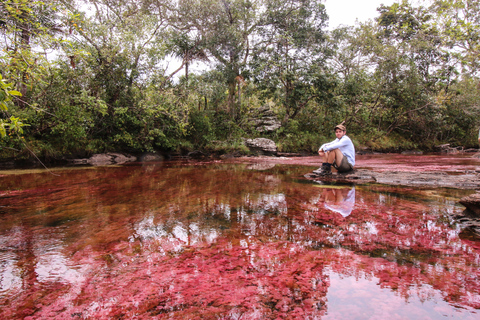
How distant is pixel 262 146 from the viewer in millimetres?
16125

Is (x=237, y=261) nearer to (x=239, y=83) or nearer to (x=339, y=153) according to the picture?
(x=339, y=153)

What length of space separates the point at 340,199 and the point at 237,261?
284cm

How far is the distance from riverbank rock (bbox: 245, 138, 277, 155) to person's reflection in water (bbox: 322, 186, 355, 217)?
10628 mm

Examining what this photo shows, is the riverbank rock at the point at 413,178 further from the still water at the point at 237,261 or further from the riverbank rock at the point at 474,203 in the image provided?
the riverbank rock at the point at 474,203

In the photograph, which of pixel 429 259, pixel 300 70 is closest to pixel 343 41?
pixel 300 70

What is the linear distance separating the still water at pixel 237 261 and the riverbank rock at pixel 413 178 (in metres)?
1.81

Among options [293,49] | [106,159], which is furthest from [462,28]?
Answer: [106,159]

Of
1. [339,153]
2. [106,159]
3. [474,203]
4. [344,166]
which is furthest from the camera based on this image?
[106,159]

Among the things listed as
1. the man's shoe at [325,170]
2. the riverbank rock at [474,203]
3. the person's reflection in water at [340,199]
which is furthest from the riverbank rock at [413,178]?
the riverbank rock at [474,203]

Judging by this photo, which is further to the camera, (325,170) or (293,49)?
(293,49)

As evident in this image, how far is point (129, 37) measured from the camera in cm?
1222

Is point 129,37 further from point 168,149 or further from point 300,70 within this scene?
point 300,70

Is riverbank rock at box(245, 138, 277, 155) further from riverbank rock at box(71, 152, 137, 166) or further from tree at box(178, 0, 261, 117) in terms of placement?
riverbank rock at box(71, 152, 137, 166)

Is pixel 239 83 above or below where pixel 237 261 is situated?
above
